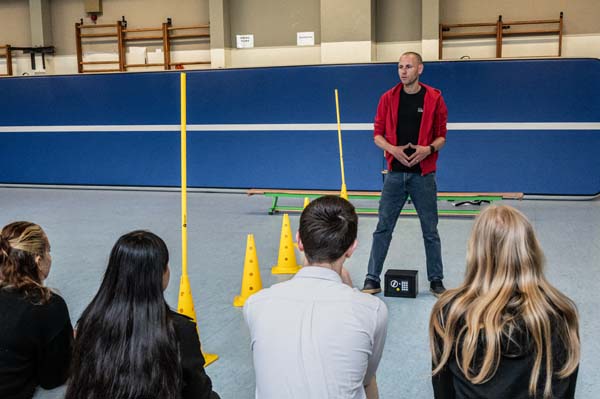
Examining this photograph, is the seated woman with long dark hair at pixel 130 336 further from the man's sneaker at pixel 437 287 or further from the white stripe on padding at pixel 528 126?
the white stripe on padding at pixel 528 126

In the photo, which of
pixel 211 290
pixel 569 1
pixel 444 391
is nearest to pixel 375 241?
pixel 211 290

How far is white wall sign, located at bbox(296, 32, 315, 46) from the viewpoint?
13062 millimetres

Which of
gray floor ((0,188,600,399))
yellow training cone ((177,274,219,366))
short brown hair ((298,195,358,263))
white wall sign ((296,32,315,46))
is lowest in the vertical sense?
gray floor ((0,188,600,399))

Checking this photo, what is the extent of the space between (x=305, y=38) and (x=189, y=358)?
38.7ft

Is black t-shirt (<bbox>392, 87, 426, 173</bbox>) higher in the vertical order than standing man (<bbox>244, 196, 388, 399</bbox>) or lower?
higher

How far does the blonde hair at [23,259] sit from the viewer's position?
2.40 m

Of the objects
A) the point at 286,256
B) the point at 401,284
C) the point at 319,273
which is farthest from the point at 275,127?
the point at 319,273

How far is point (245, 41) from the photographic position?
44.5 feet

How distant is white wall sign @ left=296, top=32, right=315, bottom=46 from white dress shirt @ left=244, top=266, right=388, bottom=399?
11.9m

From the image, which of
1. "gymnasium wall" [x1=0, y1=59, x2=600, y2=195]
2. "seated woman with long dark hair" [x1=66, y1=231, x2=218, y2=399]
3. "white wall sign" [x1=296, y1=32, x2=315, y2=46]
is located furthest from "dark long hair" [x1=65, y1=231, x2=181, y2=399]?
"white wall sign" [x1=296, y1=32, x2=315, y2=46]

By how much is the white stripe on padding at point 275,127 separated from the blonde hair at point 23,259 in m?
6.45

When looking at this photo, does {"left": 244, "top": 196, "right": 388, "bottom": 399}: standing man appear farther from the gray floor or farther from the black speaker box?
the black speaker box

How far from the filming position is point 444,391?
6.11 feet

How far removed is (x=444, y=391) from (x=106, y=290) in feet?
3.34
